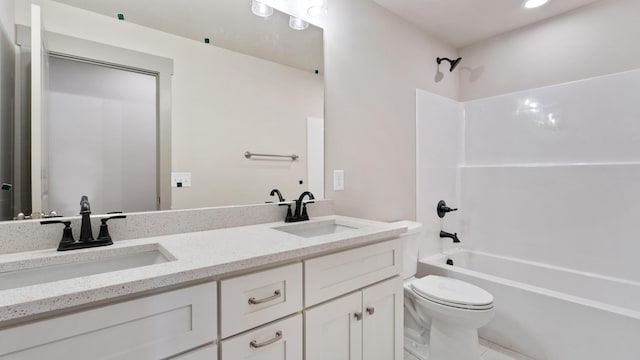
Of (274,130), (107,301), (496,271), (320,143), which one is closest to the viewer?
(107,301)

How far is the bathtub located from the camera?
156 centimetres

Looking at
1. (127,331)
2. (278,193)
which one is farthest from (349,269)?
(127,331)

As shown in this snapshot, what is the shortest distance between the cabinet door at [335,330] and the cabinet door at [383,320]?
0.16 ft

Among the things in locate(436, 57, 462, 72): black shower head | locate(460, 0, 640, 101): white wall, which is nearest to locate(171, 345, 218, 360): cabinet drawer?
locate(436, 57, 462, 72): black shower head

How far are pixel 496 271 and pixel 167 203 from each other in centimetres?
261

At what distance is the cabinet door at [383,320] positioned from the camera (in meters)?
1.25

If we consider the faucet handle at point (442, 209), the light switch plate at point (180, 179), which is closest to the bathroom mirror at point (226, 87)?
the light switch plate at point (180, 179)

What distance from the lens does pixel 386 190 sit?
2139 mm

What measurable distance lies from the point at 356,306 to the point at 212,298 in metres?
0.63

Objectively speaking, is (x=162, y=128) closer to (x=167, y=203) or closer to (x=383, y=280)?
(x=167, y=203)

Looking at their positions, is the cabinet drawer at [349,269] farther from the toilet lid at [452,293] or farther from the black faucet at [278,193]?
the black faucet at [278,193]

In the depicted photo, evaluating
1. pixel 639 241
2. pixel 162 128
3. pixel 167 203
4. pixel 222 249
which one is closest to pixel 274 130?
pixel 162 128

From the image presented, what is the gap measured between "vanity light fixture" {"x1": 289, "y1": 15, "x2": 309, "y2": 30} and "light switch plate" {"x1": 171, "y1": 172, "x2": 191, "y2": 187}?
3.56 ft

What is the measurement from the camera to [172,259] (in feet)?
3.02
